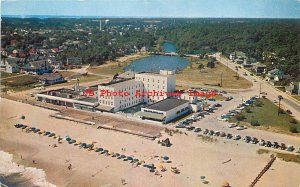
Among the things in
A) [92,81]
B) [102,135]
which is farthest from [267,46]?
[102,135]

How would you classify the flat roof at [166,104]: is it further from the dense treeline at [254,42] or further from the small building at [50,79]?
the dense treeline at [254,42]

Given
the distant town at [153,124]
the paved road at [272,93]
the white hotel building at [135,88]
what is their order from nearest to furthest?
the distant town at [153,124], the white hotel building at [135,88], the paved road at [272,93]

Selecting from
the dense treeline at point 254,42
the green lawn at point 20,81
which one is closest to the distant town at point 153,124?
the green lawn at point 20,81

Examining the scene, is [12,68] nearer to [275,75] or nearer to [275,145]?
[275,75]

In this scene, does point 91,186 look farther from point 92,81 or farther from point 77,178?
point 92,81

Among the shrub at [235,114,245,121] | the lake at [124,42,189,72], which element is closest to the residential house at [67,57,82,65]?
the lake at [124,42,189,72]

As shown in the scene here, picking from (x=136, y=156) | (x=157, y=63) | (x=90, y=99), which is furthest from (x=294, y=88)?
(x=157, y=63)
